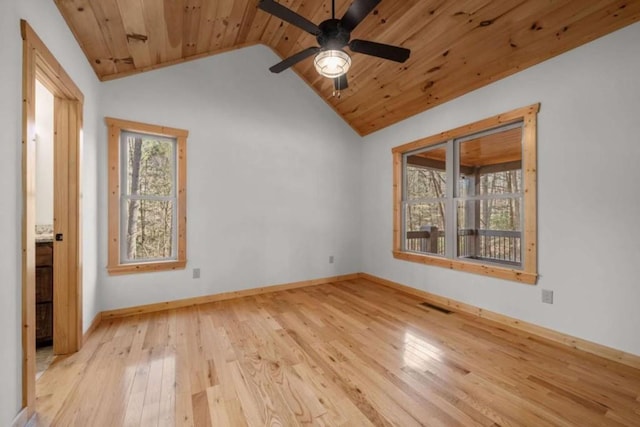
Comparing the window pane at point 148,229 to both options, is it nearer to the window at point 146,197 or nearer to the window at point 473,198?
the window at point 146,197

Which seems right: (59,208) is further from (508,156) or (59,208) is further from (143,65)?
(508,156)

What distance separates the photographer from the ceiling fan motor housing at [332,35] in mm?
2082

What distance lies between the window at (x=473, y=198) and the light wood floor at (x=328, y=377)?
84 centimetres

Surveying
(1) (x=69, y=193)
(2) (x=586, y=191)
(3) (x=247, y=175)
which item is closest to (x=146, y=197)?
(1) (x=69, y=193)

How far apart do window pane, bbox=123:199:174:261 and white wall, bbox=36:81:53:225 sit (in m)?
0.73

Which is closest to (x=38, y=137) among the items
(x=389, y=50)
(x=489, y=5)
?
(x=389, y=50)

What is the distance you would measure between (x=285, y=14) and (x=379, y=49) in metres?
0.81

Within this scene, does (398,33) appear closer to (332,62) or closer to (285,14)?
(332,62)

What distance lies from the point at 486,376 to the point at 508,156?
237cm

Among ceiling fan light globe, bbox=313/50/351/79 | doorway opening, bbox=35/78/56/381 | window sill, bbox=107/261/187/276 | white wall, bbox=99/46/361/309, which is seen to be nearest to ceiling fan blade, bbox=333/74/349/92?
ceiling fan light globe, bbox=313/50/351/79

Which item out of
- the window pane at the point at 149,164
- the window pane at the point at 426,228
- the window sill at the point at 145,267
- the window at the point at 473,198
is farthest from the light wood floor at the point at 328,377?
the window pane at the point at 149,164

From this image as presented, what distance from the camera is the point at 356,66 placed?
3688mm

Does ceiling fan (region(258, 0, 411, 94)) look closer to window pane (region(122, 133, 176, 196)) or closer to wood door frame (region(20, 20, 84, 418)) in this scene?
wood door frame (region(20, 20, 84, 418))

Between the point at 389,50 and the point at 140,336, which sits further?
the point at 140,336
